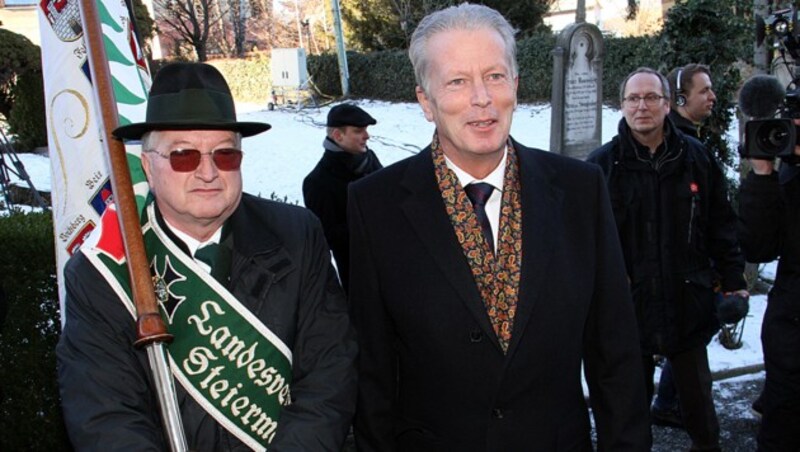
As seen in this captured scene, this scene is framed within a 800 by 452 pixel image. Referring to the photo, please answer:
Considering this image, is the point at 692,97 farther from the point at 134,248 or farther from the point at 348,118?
the point at 134,248

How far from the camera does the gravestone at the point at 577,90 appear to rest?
21.4 ft

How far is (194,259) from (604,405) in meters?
1.28

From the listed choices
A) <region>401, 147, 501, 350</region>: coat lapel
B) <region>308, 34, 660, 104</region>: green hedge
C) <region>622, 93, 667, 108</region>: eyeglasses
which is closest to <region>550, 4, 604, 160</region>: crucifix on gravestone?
<region>622, 93, 667, 108</region>: eyeglasses

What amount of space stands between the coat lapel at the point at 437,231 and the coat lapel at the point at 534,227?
0.37 ft

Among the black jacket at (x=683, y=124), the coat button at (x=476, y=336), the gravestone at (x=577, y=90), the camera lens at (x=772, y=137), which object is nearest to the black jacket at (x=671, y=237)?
the camera lens at (x=772, y=137)

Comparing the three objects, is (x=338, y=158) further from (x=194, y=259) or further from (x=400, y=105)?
(x=400, y=105)

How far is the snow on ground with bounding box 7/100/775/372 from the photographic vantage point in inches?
497

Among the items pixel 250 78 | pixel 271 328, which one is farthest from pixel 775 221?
pixel 250 78

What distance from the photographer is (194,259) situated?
209cm

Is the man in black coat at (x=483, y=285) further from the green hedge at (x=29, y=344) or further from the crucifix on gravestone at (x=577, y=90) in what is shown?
the crucifix on gravestone at (x=577, y=90)

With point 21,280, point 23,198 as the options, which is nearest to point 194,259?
point 21,280

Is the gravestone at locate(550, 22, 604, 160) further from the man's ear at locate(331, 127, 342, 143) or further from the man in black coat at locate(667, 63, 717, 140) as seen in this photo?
the man's ear at locate(331, 127, 342, 143)

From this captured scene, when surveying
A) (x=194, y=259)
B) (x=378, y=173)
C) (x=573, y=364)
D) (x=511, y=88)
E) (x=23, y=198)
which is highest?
(x=511, y=88)

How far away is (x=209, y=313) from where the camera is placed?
203cm
